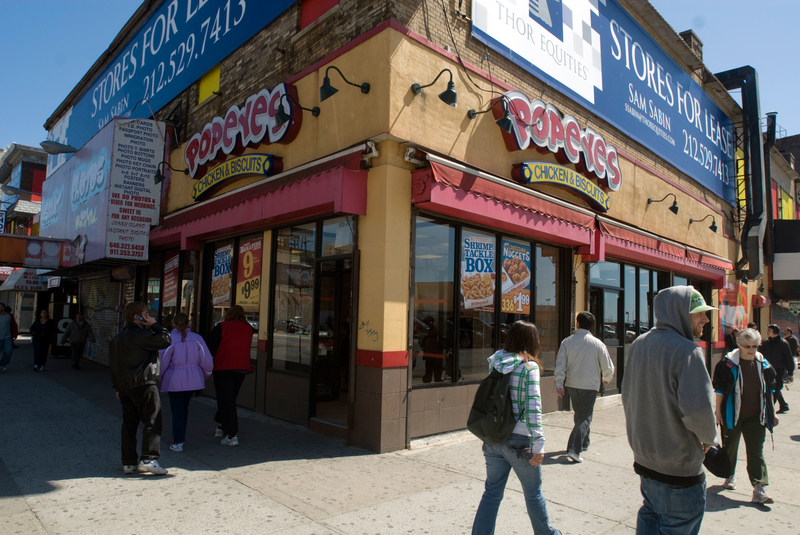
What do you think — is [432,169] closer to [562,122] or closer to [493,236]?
[493,236]

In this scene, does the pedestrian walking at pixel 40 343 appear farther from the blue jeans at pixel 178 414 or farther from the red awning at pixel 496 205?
the red awning at pixel 496 205

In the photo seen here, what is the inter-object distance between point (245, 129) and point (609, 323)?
27.3 feet

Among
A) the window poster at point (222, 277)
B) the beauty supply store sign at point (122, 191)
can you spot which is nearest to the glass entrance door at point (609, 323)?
the window poster at point (222, 277)

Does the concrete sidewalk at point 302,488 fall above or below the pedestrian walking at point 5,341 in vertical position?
below

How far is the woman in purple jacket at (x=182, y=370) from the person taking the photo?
21.3ft

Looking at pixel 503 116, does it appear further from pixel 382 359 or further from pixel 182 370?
pixel 182 370

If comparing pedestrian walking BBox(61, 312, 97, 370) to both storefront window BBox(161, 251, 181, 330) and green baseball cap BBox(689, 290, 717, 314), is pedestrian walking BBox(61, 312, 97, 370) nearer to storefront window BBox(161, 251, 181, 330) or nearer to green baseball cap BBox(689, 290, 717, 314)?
storefront window BBox(161, 251, 181, 330)

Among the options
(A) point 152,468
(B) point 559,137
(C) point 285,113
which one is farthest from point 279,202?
(B) point 559,137

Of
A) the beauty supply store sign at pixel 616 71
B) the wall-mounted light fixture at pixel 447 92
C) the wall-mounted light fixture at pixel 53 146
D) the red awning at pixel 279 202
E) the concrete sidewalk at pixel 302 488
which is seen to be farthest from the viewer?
the wall-mounted light fixture at pixel 53 146

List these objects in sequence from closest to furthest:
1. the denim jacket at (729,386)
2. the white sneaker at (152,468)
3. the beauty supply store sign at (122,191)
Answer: the denim jacket at (729,386), the white sneaker at (152,468), the beauty supply store sign at (122,191)

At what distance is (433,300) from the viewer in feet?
25.2

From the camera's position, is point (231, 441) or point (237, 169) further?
point (237, 169)

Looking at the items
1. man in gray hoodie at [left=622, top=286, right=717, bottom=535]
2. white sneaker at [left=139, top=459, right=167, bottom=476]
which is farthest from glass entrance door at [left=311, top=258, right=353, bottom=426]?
man in gray hoodie at [left=622, top=286, right=717, bottom=535]

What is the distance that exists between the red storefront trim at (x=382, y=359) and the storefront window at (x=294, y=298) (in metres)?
1.50
